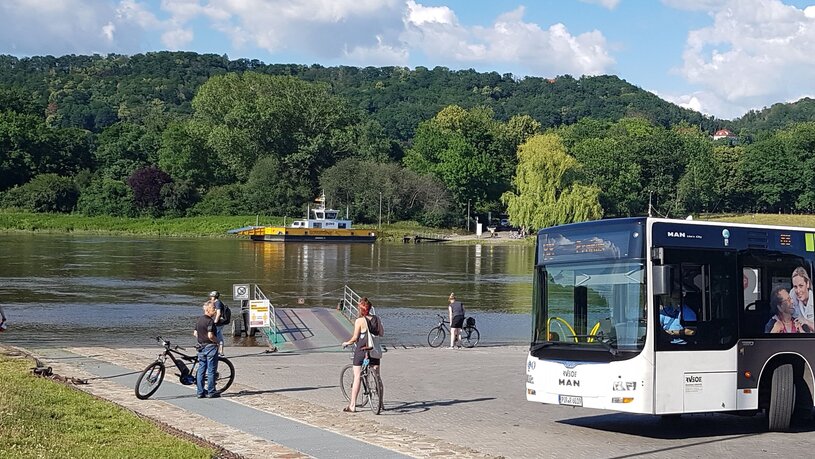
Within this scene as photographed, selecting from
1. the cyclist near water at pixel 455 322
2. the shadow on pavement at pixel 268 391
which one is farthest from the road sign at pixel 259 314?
the shadow on pavement at pixel 268 391

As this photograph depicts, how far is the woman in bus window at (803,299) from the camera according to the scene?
1614cm

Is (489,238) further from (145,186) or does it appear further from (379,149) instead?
(145,186)

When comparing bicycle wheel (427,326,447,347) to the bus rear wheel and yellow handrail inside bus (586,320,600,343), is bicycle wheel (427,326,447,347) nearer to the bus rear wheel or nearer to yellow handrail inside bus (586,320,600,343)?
the bus rear wheel

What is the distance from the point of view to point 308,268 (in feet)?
237

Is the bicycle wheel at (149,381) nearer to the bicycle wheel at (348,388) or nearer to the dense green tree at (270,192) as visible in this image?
the bicycle wheel at (348,388)

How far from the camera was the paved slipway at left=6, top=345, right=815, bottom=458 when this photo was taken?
45.7ft

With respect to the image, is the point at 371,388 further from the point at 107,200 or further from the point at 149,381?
the point at 107,200

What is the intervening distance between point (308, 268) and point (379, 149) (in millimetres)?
66010

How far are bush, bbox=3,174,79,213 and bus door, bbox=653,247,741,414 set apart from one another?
11503 cm

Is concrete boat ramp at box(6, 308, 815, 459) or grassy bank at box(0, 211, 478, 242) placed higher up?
grassy bank at box(0, 211, 478, 242)

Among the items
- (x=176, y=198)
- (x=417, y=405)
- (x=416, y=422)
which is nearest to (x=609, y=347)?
(x=416, y=422)

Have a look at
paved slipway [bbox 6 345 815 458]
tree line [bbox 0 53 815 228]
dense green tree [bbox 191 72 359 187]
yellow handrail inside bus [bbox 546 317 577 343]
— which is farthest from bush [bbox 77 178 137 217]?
yellow handrail inside bus [bbox 546 317 577 343]

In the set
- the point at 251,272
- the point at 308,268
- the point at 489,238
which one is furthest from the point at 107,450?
the point at 489,238

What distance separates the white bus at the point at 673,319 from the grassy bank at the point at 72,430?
5.79 metres
